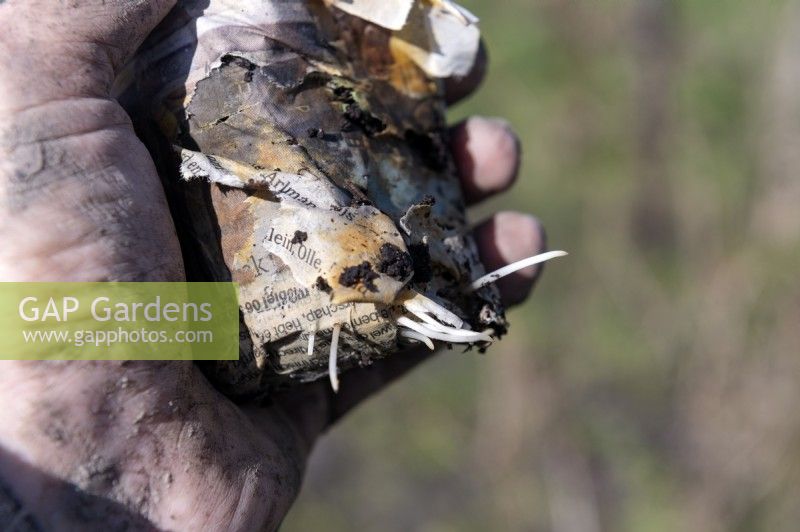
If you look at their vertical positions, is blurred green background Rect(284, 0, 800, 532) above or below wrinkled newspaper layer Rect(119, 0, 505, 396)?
below

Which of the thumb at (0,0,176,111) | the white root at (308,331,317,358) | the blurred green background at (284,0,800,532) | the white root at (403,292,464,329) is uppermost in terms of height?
the thumb at (0,0,176,111)

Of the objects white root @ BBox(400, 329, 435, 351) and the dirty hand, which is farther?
white root @ BBox(400, 329, 435, 351)

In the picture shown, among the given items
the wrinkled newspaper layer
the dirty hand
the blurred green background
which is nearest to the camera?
the dirty hand

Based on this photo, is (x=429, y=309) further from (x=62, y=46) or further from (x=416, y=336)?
(x=62, y=46)

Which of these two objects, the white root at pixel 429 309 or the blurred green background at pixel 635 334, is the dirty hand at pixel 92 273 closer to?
the white root at pixel 429 309

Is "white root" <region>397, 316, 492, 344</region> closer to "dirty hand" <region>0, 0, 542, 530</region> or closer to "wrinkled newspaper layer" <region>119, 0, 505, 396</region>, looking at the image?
"wrinkled newspaper layer" <region>119, 0, 505, 396</region>

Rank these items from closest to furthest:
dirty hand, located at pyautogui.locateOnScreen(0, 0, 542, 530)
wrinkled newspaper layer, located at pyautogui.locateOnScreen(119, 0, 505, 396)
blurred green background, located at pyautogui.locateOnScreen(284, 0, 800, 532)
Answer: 1. dirty hand, located at pyautogui.locateOnScreen(0, 0, 542, 530)
2. wrinkled newspaper layer, located at pyautogui.locateOnScreen(119, 0, 505, 396)
3. blurred green background, located at pyautogui.locateOnScreen(284, 0, 800, 532)

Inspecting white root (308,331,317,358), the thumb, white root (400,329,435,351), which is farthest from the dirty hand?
white root (400,329,435,351)
